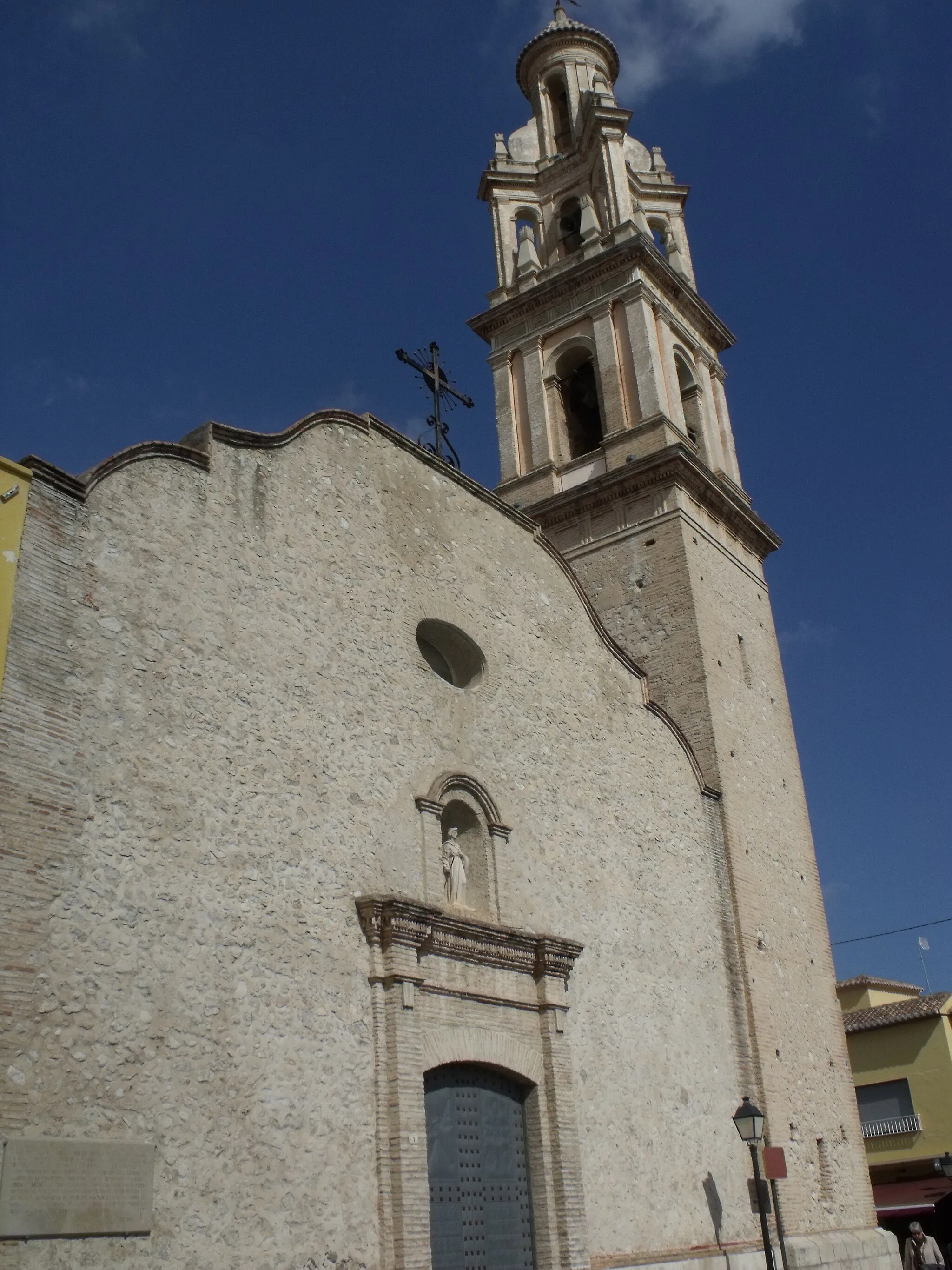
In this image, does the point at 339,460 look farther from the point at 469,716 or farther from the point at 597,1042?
the point at 597,1042

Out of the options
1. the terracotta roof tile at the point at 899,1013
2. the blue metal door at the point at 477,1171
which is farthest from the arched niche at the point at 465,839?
the terracotta roof tile at the point at 899,1013

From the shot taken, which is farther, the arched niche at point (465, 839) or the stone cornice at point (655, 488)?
the stone cornice at point (655, 488)

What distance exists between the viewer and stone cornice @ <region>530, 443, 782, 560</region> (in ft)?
61.5

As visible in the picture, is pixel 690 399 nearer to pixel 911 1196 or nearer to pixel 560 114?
pixel 560 114

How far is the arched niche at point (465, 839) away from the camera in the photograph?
11.7m

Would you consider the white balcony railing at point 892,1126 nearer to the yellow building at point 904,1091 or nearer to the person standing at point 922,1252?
the yellow building at point 904,1091

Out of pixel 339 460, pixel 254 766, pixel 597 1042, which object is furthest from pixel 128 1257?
pixel 339 460

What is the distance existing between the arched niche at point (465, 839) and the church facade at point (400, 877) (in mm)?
41

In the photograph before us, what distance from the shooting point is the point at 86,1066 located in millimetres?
7906

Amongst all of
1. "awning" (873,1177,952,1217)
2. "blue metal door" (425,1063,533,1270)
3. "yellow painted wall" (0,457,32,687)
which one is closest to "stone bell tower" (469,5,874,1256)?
"blue metal door" (425,1063,533,1270)

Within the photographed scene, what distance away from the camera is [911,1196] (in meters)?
26.4

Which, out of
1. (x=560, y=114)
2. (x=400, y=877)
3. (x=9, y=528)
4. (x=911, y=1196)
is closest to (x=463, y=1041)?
(x=400, y=877)

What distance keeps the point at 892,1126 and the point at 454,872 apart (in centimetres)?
2141

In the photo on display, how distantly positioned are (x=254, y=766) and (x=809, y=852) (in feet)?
36.9
